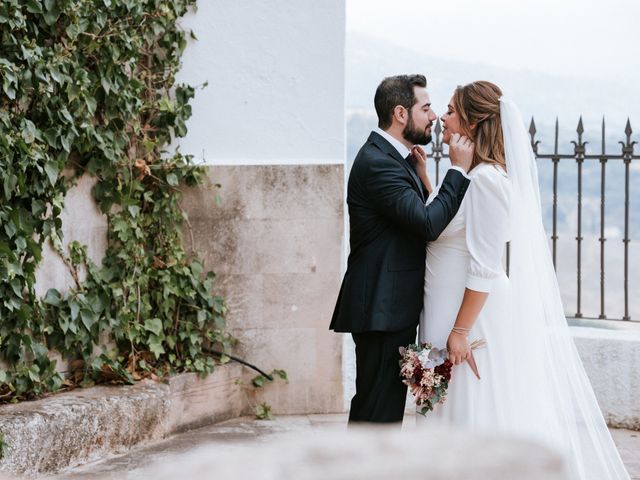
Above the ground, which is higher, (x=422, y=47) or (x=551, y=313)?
(x=422, y=47)

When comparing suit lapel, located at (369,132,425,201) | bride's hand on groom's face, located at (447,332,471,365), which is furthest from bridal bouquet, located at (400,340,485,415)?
suit lapel, located at (369,132,425,201)

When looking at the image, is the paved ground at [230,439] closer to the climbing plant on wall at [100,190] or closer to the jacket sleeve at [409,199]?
the climbing plant on wall at [100,190]

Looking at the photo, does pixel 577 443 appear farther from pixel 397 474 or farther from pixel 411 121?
pixel 397 474

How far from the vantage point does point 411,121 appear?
13.7ft

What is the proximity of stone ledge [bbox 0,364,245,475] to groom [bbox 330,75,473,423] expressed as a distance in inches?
55.6

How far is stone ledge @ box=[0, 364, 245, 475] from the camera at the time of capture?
439 cm

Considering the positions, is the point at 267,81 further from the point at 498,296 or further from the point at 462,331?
the point at 462,331

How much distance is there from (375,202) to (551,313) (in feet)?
2.73

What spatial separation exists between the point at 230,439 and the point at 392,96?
174 centimetres

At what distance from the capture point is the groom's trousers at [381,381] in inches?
157

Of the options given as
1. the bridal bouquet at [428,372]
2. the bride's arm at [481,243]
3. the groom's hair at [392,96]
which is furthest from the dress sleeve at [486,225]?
the groom's hair at [392,96]

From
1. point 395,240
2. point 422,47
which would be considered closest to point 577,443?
point 395,240

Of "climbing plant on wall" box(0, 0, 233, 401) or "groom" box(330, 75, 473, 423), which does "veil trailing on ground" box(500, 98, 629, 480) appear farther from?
"climbing plant on wall" box(0, 0, 233, 401)

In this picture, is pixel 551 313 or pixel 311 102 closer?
pixel 551 313
